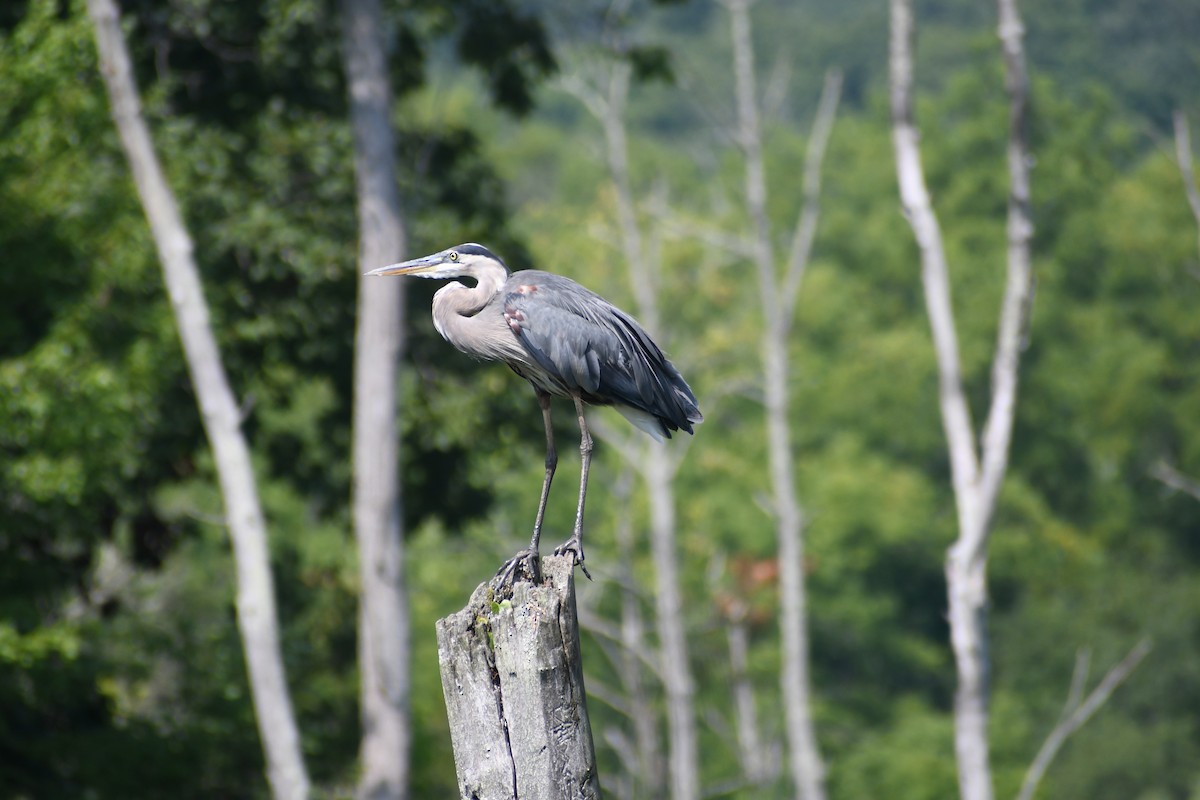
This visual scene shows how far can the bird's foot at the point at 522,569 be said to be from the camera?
5.55m

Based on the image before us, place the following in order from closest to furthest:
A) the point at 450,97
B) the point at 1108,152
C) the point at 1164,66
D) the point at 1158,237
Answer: the point at 1158,237 → the point at 1108,152 → the point at 450,97 → the point at 1164,66

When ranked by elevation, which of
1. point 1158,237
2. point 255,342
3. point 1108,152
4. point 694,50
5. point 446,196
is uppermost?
point 694,50

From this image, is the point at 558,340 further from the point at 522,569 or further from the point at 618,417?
the point at 618,417

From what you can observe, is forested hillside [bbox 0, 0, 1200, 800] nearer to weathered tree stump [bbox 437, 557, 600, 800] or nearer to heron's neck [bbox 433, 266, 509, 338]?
heron's neck [bbox 433, 266, 509, 338]

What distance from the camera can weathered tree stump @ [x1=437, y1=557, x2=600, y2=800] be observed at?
4914mm

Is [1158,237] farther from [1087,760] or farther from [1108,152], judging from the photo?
[1087,760]

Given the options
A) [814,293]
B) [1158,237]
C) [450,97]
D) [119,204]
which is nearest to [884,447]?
[814,293]

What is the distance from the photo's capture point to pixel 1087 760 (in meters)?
29.7

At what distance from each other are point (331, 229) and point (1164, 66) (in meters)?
44.3

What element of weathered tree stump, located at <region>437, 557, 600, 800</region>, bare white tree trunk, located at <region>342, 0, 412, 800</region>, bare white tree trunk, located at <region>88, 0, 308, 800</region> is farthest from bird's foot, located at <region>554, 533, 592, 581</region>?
bare white tree trunk, located at <region>342, 0, 412, 800</region>

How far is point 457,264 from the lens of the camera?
6387 millimetres

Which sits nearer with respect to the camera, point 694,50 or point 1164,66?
point 1164,66

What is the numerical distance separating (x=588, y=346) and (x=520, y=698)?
64.7 inches

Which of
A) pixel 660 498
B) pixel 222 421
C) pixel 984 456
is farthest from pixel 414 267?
pixel 660 498
